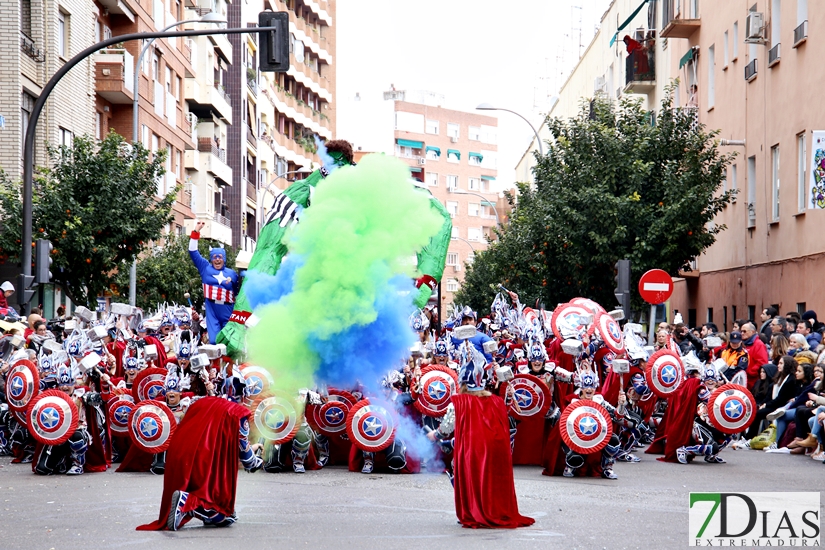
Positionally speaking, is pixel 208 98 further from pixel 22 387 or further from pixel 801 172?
pixel 22 387

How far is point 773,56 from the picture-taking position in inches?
1047

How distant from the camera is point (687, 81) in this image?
3609 cm

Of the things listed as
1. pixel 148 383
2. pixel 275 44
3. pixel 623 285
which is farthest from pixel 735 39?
pixel 148 383

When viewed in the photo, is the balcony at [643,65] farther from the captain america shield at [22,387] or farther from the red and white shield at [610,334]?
the captain america shield at [22,387]

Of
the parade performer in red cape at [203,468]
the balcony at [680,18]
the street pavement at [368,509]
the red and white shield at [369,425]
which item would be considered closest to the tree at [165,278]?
the balcony at [680,18]

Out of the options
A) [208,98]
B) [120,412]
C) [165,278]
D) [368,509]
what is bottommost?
[368,509]

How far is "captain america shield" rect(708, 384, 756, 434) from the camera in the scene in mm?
15055

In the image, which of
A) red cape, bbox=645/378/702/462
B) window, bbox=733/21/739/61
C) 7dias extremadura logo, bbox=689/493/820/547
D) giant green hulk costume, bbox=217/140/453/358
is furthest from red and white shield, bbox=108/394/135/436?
window, bbox=733/21/739/61

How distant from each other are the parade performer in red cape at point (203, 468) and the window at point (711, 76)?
25248 mm

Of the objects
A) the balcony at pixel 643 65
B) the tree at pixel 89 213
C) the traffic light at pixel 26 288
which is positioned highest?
the balcony at pixel 643 65

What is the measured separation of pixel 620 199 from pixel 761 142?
319cm

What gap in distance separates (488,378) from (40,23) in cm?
2175

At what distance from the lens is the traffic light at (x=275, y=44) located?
1738 centimetres

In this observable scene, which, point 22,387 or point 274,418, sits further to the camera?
point 22,387
